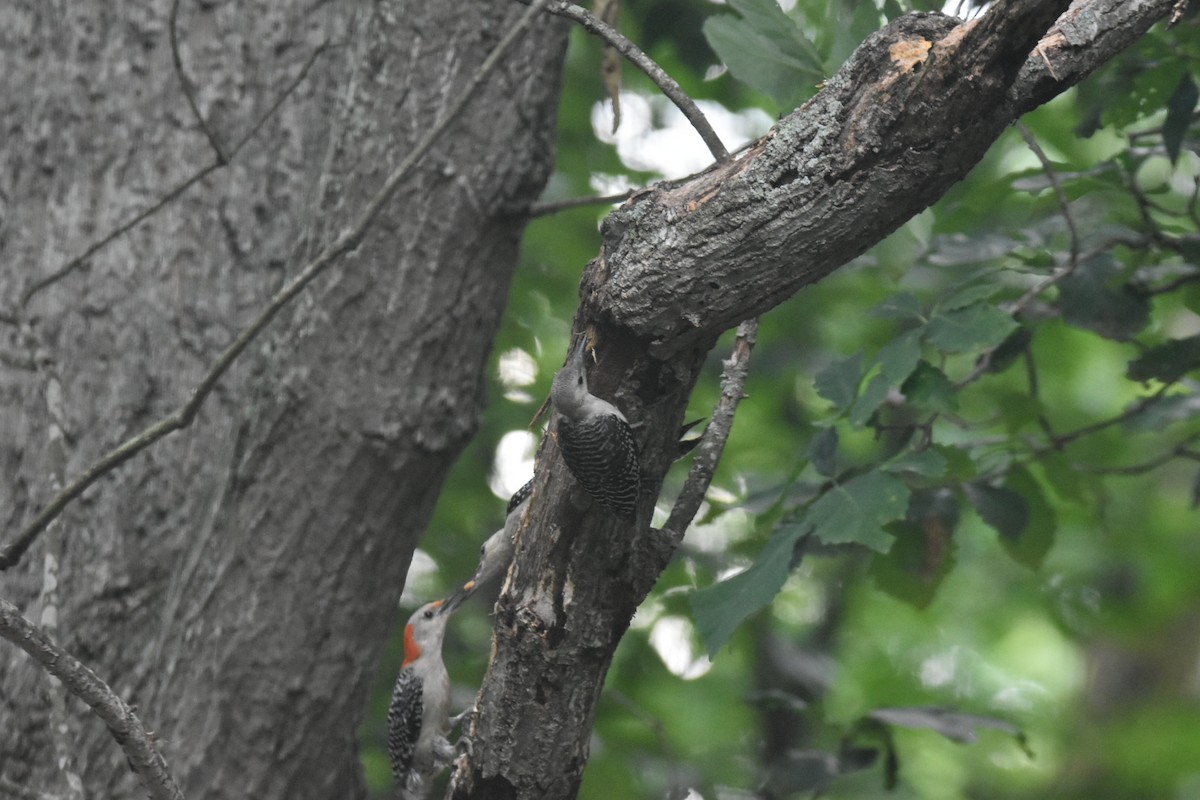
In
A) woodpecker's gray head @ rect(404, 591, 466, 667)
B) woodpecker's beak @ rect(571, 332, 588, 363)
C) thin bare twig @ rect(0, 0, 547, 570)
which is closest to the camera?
thin bare twig @ rect(0, 0, 547, 570)

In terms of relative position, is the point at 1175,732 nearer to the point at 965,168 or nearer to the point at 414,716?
the point at 414,716

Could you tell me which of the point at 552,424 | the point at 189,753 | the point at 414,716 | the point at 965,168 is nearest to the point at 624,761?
the point at 414,716

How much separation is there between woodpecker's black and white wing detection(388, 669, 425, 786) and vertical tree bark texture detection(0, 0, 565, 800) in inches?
44.6

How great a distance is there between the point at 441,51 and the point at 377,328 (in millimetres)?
811

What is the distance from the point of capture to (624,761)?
4.44 meters

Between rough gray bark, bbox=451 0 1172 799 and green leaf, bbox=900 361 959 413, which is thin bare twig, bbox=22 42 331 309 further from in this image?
green leaf, bbox=900 361 959 413

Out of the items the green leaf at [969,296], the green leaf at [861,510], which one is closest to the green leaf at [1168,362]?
the green leaf at [969,296]

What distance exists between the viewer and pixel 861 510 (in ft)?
7.97

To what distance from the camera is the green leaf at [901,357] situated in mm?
2521

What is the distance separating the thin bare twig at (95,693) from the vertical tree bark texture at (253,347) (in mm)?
930

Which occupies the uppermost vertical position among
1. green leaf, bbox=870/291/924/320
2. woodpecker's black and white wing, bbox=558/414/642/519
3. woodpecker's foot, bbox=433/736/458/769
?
green leaf, bbox=870/291/924/320

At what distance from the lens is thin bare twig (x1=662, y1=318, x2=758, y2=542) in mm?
2234

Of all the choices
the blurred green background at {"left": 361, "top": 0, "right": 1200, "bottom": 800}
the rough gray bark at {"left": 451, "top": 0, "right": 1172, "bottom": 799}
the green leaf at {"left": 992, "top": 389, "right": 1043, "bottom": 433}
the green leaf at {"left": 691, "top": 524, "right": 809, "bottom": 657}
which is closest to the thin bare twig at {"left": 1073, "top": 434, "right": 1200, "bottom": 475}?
the blurred green background at {"left": 361, "top": 0, "right": 1200, "bottom": 800}

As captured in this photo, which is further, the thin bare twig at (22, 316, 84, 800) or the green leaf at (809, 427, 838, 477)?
the green leaf at (809, 427, 838, 477)
